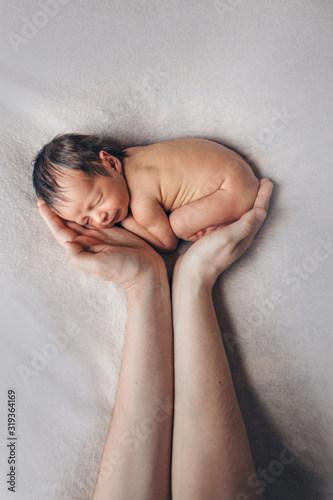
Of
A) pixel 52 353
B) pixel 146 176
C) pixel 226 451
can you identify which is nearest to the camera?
pixel 226 451

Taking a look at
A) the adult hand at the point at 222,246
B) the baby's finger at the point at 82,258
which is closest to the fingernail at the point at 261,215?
the adult hand at the point at 222,246

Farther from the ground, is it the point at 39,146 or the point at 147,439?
the point at 39,146

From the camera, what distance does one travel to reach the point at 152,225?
2.87 ft

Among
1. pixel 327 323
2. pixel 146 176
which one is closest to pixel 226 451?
pixel 327 323

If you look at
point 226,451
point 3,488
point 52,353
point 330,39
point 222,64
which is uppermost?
point 330,39

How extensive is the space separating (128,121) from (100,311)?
18.1 inches

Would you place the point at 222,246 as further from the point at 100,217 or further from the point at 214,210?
the point at 100,217

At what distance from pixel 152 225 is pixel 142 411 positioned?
394mm

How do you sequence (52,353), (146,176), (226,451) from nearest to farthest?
(226,451) < (52,353) < (146,176)

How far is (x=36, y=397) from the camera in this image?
0.72 meters

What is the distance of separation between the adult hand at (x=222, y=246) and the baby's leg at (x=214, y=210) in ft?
0.11

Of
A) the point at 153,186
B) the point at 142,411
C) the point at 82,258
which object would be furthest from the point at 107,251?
the point at 142,411

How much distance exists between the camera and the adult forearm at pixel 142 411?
2.16 ft

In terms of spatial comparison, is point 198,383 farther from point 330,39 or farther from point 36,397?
point 330,39
